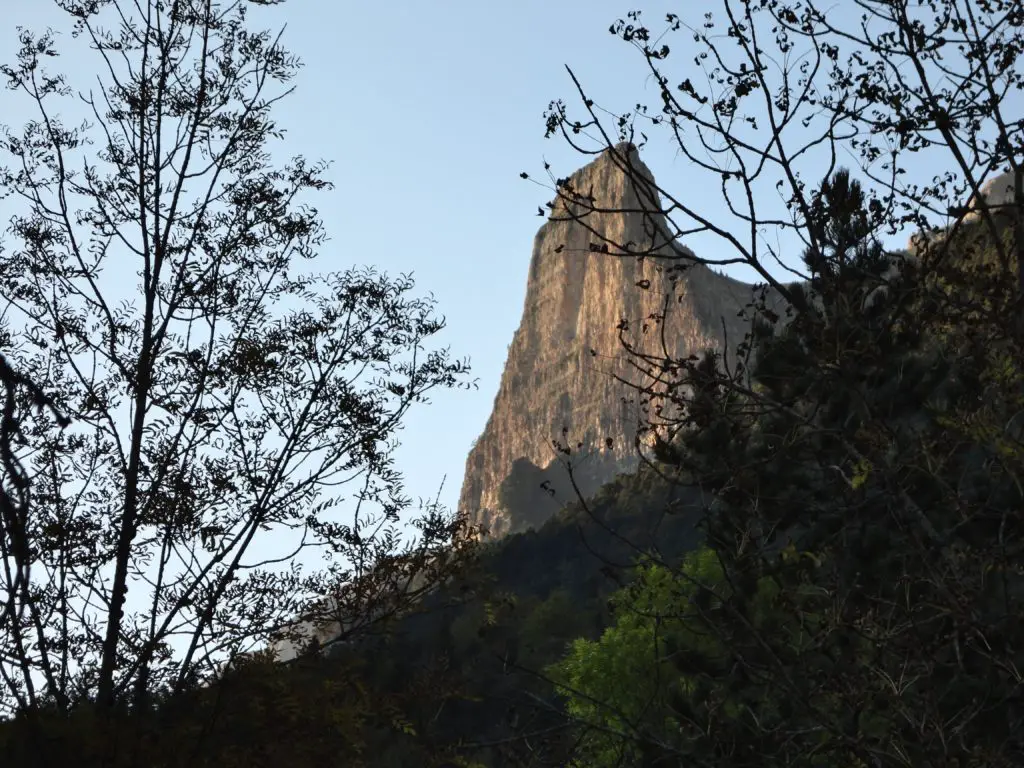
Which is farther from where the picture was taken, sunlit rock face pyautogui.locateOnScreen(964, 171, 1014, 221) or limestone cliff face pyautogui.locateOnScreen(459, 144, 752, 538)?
limestone cliff face pyautogui.locateOnScreen(459, 144, 752, 538)

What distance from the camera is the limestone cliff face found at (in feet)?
468

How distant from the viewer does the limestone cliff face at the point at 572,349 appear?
143m

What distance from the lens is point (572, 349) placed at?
541 ft

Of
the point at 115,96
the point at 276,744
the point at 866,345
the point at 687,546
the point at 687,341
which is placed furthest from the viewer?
the point at 687,341

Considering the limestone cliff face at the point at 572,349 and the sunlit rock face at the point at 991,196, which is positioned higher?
the limestone cliff face at the point at 572,349

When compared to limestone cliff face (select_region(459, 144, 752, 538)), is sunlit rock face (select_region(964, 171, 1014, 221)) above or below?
below

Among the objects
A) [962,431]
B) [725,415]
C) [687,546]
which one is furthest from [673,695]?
[687,546]

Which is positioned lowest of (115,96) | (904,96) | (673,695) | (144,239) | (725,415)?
(673,695)

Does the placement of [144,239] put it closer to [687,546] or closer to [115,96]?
[115,96]

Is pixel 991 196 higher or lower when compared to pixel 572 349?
lower

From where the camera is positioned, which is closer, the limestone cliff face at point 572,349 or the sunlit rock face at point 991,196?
the sunlit rock face at point 991,196

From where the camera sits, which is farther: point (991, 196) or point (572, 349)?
point (572, 349)

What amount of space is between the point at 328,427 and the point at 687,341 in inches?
5527

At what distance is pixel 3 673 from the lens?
933cm
